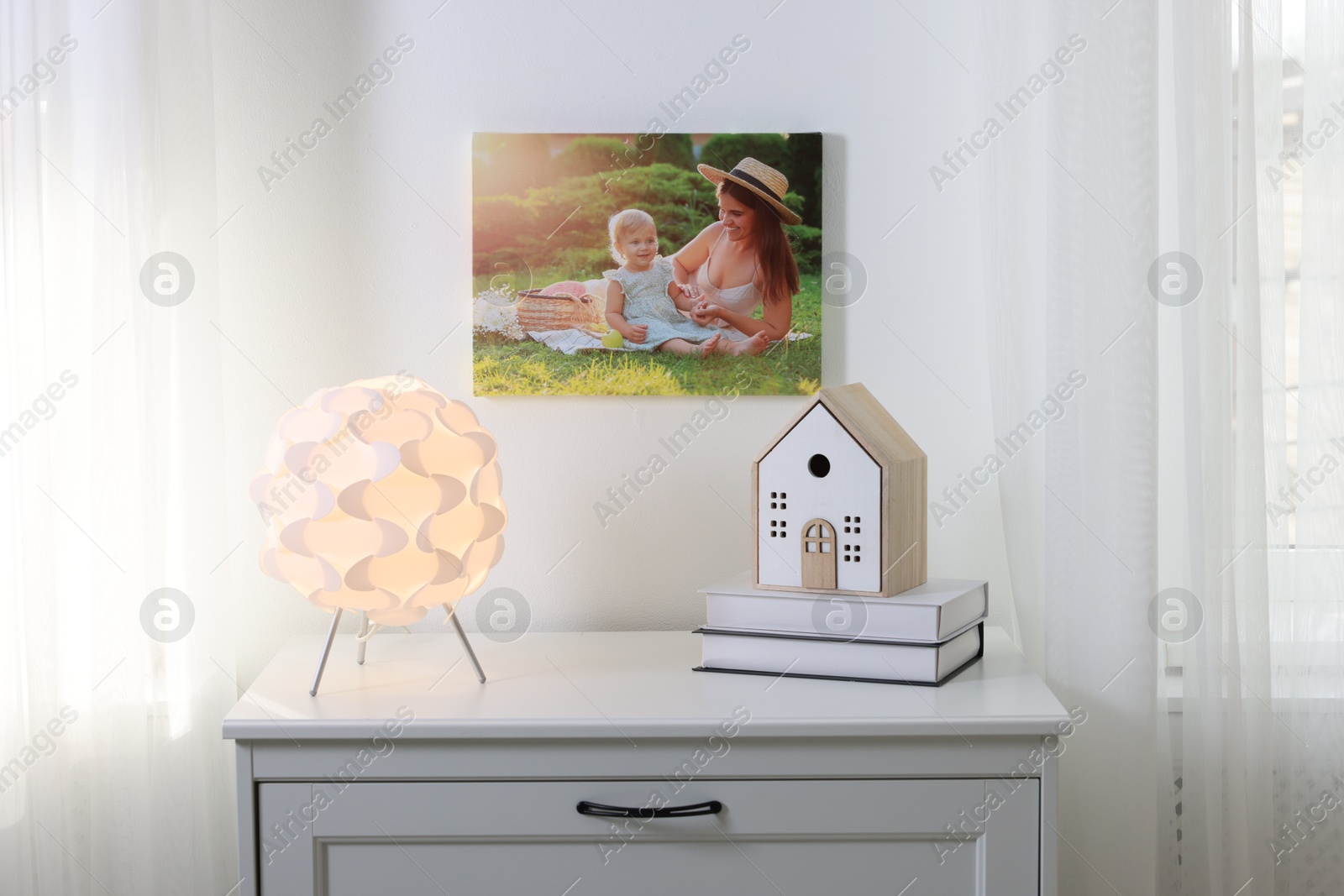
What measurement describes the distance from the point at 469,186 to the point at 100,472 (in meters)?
0.67

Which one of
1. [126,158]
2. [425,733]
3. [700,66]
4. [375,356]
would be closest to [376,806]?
[425,733]

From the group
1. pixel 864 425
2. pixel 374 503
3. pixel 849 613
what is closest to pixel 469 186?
pixel 374 503

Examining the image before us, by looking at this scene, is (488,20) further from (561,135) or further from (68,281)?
(68,281)

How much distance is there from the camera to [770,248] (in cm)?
163

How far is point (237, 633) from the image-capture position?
166cm

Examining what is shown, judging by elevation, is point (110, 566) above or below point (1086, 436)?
below

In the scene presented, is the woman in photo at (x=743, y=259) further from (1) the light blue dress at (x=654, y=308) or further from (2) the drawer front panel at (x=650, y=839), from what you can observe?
(2) the drawer front panel at (x=650, y=839)

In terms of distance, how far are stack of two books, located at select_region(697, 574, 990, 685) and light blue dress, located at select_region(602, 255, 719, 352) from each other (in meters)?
0.43

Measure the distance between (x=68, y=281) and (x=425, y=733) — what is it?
79 centimetres

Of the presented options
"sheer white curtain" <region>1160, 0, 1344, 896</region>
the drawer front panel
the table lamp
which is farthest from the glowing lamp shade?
"sheer white curtain" <region>1160, 0, 1344, 896</region>

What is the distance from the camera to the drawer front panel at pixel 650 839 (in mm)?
1209

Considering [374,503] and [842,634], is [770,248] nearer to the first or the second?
[842,634]

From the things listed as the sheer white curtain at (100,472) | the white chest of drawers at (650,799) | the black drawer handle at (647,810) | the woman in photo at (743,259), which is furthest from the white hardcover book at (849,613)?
the sheer white curtain at (100,472)

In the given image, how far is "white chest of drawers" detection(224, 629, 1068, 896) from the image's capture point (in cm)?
120
